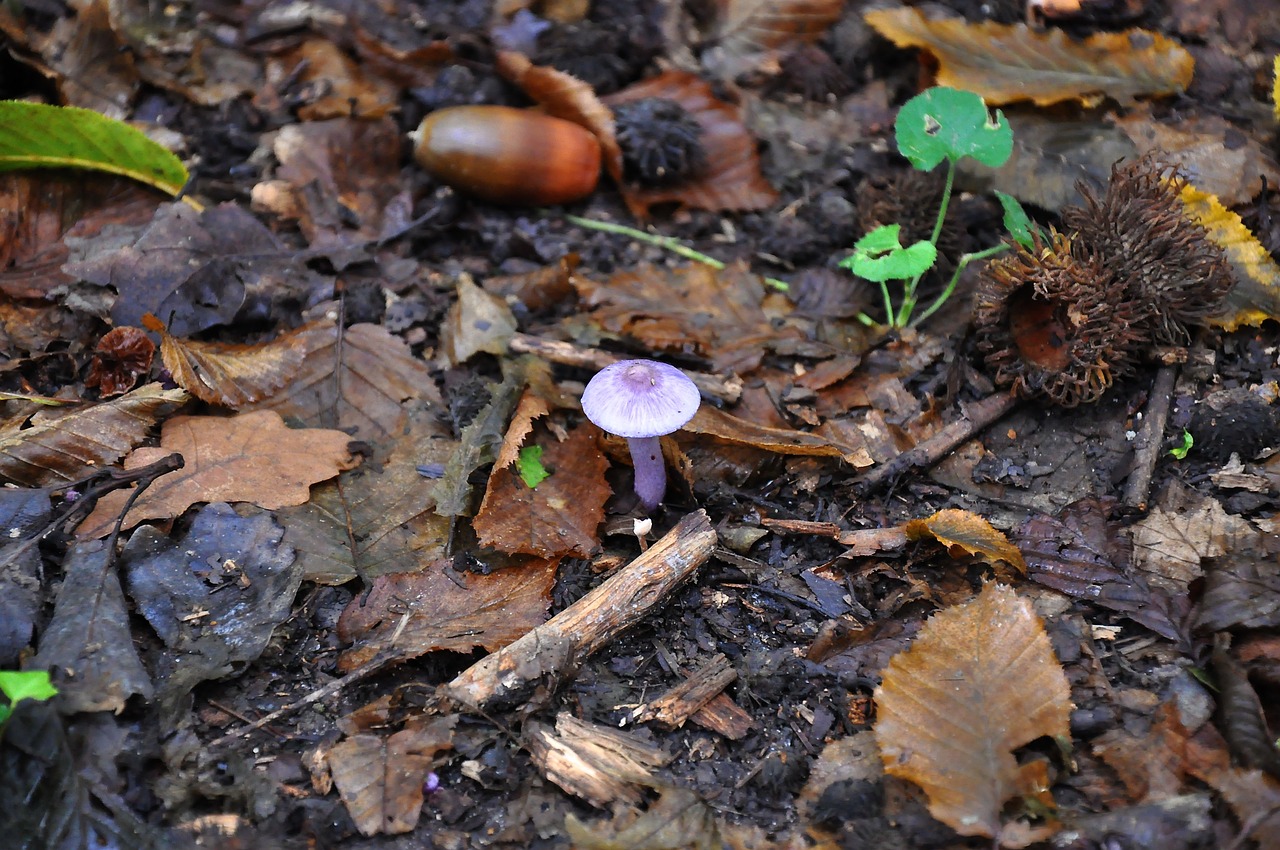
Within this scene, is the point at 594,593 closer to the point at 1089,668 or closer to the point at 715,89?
the point at 1089,668

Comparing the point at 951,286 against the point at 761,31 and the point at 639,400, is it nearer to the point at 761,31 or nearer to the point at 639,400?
the point at 639,400

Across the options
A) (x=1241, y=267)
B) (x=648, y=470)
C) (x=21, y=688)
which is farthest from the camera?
(x=1241, y=267)

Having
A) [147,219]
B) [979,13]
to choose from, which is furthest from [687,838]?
[979,13]

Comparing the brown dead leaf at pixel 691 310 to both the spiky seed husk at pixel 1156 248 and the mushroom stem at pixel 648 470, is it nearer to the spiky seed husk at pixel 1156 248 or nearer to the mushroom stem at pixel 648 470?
the mushroom stem at pixel 648 470

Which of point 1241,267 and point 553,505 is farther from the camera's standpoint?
point 1241,267

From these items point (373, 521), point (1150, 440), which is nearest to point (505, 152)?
point (373, 521)

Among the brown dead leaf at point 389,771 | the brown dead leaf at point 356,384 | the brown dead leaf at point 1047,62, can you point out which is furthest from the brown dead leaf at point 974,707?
the brown dead leaf at point 1047,62

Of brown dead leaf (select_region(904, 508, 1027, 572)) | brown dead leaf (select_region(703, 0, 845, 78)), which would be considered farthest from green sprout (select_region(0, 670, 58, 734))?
brown dead leaf (select_region(703, 0, 845, 78))
